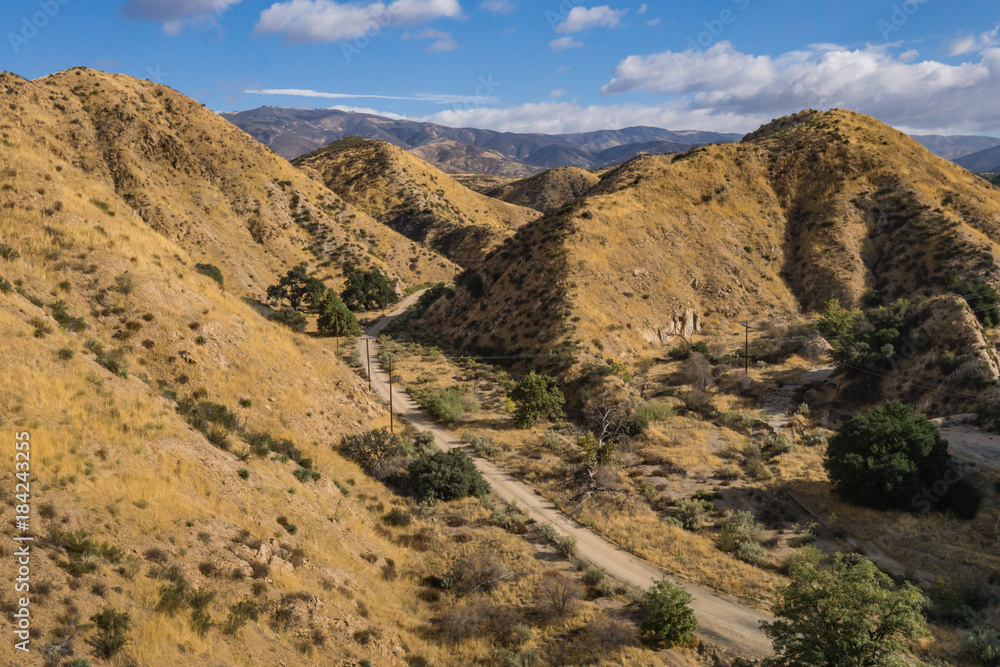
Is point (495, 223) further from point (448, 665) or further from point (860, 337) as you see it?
point (448, 665)

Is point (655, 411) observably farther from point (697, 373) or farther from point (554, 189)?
point (554, 189)

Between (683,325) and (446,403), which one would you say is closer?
(446,403)

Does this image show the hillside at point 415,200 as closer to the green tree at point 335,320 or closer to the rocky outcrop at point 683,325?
the green tree at point 335,320

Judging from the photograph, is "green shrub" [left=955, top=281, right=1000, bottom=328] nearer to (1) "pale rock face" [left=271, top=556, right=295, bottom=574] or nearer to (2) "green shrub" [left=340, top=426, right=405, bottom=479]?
(2) "green shrub" [left=340, top=426, right=405, bottom=479]

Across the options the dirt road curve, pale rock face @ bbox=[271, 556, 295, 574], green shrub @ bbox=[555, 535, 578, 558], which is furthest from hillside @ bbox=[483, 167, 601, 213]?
pale rock face @ bbox=[271, 556, 295, 574]

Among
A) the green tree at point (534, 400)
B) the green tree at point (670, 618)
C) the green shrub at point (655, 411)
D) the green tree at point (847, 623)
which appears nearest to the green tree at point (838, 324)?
the green shrub at point (655, 411)

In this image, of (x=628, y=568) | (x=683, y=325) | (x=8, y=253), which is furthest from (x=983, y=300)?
(x=8, y=253)
